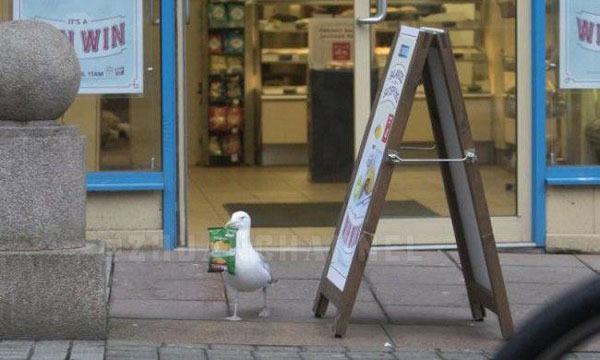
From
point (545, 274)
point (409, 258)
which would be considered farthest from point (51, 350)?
point (545, 274)

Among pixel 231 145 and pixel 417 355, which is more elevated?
pixel 231 145

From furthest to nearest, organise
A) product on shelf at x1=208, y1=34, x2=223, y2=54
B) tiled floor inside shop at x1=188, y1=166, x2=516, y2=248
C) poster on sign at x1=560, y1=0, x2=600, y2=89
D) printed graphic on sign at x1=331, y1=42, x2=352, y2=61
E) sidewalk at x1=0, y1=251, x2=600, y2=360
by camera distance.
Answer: product on shelf at x1=208, y1=34, x2=223, y2=54 < printed graphic on sign at x1=331, y1=42, x2=352, y2=61 < tiled floor inside shop at x1=188, y1=166, x2=516, y2=248 < poster on sign at x1=560, y1=0, x2=600, y2=89 < sidewalk at x1=0, y1=251, x2=600, y2=360

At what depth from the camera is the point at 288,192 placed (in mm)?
12125

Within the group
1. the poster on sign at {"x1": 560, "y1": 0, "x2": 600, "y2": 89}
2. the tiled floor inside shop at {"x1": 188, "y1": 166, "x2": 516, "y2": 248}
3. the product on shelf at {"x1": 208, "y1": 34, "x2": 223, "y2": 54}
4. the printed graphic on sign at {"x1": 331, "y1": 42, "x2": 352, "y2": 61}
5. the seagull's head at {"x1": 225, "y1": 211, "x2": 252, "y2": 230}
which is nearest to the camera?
the seagull's head at {"x1": 225, "y1": 211, "x2": 252, "y2": 230}

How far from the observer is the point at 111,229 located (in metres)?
8.85

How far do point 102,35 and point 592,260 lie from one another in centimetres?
376

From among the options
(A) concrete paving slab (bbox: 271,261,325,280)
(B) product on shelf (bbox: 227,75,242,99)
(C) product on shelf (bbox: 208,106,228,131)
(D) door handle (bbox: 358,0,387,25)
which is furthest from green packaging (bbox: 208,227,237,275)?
(B) product on shelf (bbox: 227,75,242,99)

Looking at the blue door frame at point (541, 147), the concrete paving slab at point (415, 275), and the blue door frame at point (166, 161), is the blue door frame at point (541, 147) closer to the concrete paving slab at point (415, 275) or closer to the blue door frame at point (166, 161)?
the concrete paving slab at point (415, 275)

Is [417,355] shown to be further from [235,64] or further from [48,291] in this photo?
[235,64]

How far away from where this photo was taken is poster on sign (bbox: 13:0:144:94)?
8680mm

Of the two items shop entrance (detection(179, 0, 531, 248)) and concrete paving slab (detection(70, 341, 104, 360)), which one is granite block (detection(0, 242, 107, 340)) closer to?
concrete paving slab (detection(70, 341, 104, 360))

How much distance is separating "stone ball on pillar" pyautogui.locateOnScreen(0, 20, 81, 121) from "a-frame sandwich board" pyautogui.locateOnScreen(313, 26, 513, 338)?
65.0 inches

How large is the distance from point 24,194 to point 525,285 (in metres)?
3.38

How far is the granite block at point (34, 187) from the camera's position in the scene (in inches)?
245
